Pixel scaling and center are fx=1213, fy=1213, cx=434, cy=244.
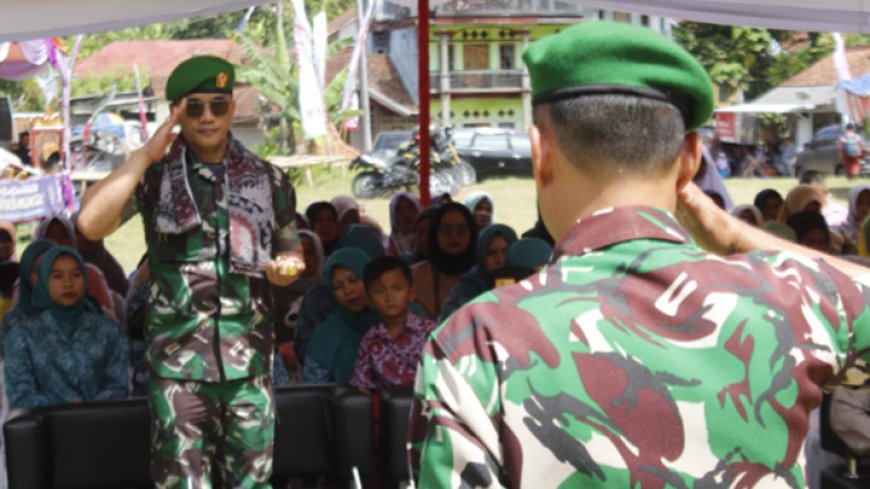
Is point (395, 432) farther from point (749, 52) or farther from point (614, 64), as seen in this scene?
point (749, 52)

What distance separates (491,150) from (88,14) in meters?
17.3

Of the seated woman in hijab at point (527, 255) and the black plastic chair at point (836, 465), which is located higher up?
the seated woman in hijab at point (527, 255)

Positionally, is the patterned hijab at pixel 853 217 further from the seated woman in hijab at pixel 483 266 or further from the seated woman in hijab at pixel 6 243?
the seated woman in hijab at pixel 6 243

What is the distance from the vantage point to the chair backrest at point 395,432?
4.00 m

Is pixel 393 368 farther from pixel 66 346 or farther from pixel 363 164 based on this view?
pixel 363 164

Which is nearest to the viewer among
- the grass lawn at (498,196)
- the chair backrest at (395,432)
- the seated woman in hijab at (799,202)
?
the chair backrest at (395,432)

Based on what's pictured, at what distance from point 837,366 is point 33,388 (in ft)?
11.8

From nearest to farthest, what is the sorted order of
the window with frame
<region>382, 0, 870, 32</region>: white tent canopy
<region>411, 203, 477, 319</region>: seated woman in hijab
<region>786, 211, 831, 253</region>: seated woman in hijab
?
<region>382, 0, 870, 32</region>: white tent canopy < <region>411, 203, 477, 319</region>: seated woman in hijab < <region>786, 211, 831, 253</region>: seated woman in hijab < the window with frame

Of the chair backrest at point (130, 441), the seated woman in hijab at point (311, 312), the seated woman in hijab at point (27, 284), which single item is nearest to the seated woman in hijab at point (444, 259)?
the seated woman in hijab at point (311, 312)

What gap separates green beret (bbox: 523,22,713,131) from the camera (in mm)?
1101

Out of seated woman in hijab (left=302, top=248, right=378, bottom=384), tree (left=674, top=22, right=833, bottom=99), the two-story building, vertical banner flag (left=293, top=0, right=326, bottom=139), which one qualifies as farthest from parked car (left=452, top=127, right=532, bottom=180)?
seated woman in hijab (left=302, top=248, right=378, bottom=384)

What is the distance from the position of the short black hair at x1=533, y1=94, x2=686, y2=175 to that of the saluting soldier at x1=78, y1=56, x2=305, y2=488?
219cm

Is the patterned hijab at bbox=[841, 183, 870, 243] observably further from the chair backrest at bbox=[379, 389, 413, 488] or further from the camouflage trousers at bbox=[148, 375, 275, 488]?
the camouflage trousers at bbox=[148, 375, 275, 488]

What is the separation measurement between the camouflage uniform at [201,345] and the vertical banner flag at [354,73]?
41.4ft
